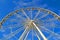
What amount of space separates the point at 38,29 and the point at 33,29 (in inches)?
59.5

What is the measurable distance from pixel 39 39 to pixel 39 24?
3402 millimetres

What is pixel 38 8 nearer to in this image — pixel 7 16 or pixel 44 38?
pixel 7 16

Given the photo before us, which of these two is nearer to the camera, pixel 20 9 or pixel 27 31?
pixel 27 31

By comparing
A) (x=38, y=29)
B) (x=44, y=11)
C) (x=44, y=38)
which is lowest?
(x=44, y=38)

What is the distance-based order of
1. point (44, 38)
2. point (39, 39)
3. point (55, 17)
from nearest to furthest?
point (44, 38) → point (39, 39) → point (55, 17)

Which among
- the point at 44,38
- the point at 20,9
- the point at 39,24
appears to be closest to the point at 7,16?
the point at 20,9

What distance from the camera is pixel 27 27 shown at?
55.8 meters

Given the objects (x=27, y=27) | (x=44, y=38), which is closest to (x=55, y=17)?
(x=27, y=27)

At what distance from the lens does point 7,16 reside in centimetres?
5809

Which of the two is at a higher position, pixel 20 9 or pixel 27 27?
pixel 20 9

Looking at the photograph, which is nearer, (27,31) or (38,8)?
(27,31)

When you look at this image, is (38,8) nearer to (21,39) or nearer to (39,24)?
(39,24)

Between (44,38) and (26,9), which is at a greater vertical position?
(26,9)

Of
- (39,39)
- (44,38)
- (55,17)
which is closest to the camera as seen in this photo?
(44,38)
